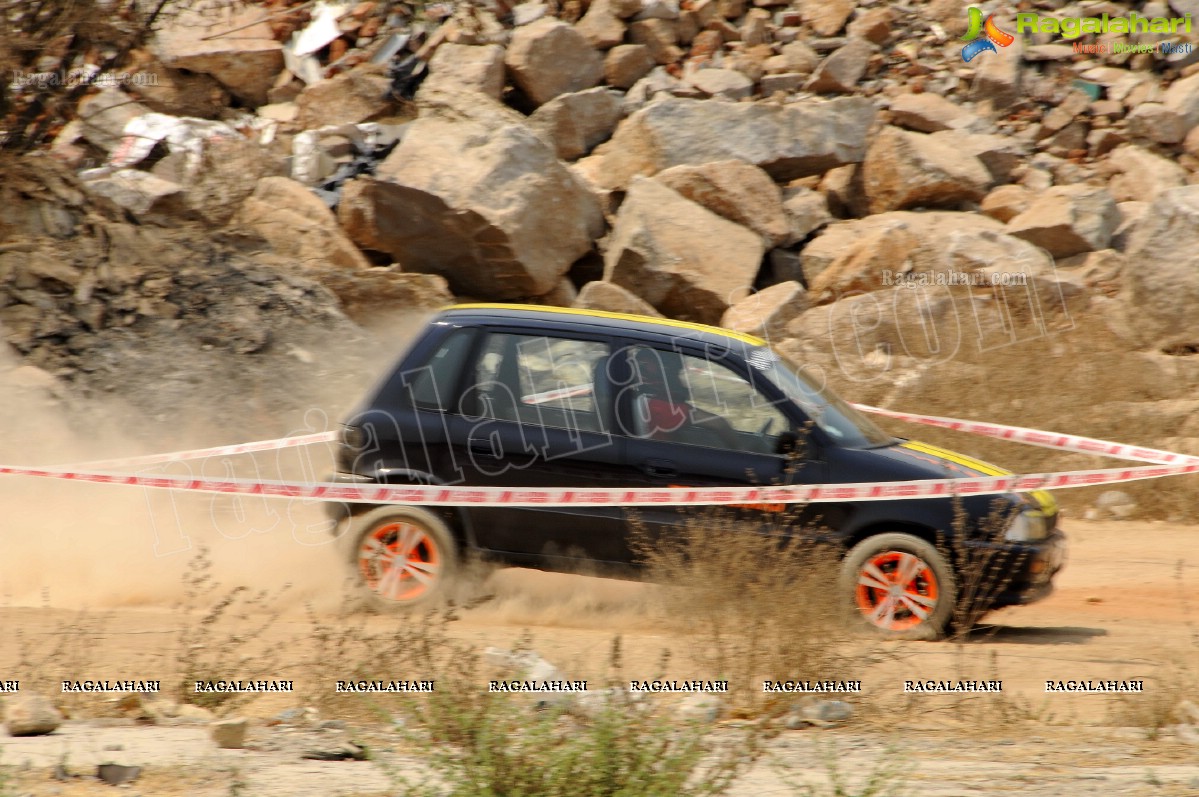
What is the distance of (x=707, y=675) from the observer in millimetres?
5082

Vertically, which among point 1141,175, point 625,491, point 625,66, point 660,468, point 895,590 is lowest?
point 895,590

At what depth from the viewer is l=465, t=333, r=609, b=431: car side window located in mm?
6543

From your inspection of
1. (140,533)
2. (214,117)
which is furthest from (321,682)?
(214,117)

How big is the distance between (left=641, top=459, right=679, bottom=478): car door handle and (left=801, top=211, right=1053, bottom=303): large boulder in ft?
23.5

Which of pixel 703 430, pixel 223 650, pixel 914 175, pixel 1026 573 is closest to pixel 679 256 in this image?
pixel 914 175

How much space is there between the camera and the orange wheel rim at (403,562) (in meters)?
6.71

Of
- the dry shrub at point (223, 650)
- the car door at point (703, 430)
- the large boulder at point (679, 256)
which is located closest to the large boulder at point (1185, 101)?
the large boulder at point (679, 256)

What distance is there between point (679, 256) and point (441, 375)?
6.79 meters

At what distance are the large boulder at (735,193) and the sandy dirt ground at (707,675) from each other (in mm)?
6494

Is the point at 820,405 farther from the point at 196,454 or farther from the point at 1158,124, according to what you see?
the point at 1158,124

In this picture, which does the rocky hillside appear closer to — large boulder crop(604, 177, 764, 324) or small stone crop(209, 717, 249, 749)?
large boulder crop(604, 177, 764, 324)

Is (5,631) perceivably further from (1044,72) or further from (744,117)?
(1044,72)

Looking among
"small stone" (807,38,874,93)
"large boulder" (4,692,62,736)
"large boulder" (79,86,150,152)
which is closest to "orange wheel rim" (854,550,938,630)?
"large boulder" (4,692,62,736)

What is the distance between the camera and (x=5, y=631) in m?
6.00
